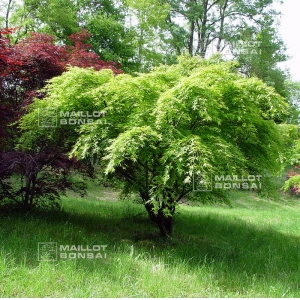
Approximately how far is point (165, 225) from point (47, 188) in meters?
2.45

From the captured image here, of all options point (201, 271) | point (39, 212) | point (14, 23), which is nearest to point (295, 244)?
point (201, 271)

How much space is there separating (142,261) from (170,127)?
6.22ft

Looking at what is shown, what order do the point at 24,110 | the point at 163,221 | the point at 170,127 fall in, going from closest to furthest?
1. the point at 170,127
2. the point at 163,221
3. the point at 24,110

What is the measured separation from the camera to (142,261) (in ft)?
13.4

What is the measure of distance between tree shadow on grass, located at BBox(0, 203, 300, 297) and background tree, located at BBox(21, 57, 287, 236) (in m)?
0.62

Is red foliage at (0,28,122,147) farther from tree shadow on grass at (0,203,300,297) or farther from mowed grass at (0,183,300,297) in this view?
mowed grass at (0,183,300,297)

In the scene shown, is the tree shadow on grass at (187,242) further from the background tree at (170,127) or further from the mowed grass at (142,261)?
the background tree at (170,127)

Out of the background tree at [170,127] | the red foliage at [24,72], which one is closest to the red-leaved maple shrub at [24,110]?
the red foliage at [24,72]

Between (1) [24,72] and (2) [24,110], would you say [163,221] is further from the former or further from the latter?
(1) [24,72]

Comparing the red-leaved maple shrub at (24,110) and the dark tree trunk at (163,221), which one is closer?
the dark tree trunk at (163,221)

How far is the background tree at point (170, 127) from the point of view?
398 centimetres

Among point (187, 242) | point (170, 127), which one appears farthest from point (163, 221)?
point (170, 127)

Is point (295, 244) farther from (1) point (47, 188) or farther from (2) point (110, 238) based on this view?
(1) point (47, 188)

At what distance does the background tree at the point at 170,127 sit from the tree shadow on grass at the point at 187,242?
0.62 m
